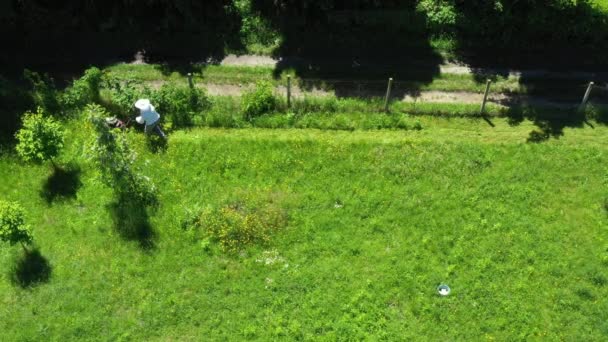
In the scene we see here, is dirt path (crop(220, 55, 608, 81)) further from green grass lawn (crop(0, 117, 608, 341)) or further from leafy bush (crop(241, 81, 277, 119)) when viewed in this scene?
green grass lawn (crop(0, 117, 608, 341))

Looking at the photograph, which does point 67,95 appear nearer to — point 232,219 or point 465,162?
point 232,219

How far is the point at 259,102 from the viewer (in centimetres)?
2288

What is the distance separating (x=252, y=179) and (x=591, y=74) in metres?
15.3

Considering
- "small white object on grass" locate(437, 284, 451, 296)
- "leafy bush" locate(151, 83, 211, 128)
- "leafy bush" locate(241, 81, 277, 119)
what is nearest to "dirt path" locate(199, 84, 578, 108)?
"leafy bush" locate(241, 81, 277, 119)

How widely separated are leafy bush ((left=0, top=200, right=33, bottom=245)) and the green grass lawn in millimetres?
1081

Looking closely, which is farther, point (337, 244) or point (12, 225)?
point (337, 244)

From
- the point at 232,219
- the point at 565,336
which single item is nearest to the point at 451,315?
the point at 565,336

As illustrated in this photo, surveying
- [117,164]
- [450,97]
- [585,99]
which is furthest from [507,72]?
[117,164]

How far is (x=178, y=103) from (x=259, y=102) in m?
3.18

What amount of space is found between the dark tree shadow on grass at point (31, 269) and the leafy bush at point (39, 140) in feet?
11.4

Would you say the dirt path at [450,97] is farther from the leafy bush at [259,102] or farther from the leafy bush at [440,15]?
the leafy bush at [440,15]

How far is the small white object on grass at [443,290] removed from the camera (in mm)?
17922

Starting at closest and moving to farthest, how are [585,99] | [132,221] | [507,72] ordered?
1. [132,221]
2. [585,99]
3. [507,72]

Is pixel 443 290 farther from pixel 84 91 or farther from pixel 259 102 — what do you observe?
pixel 84 91
